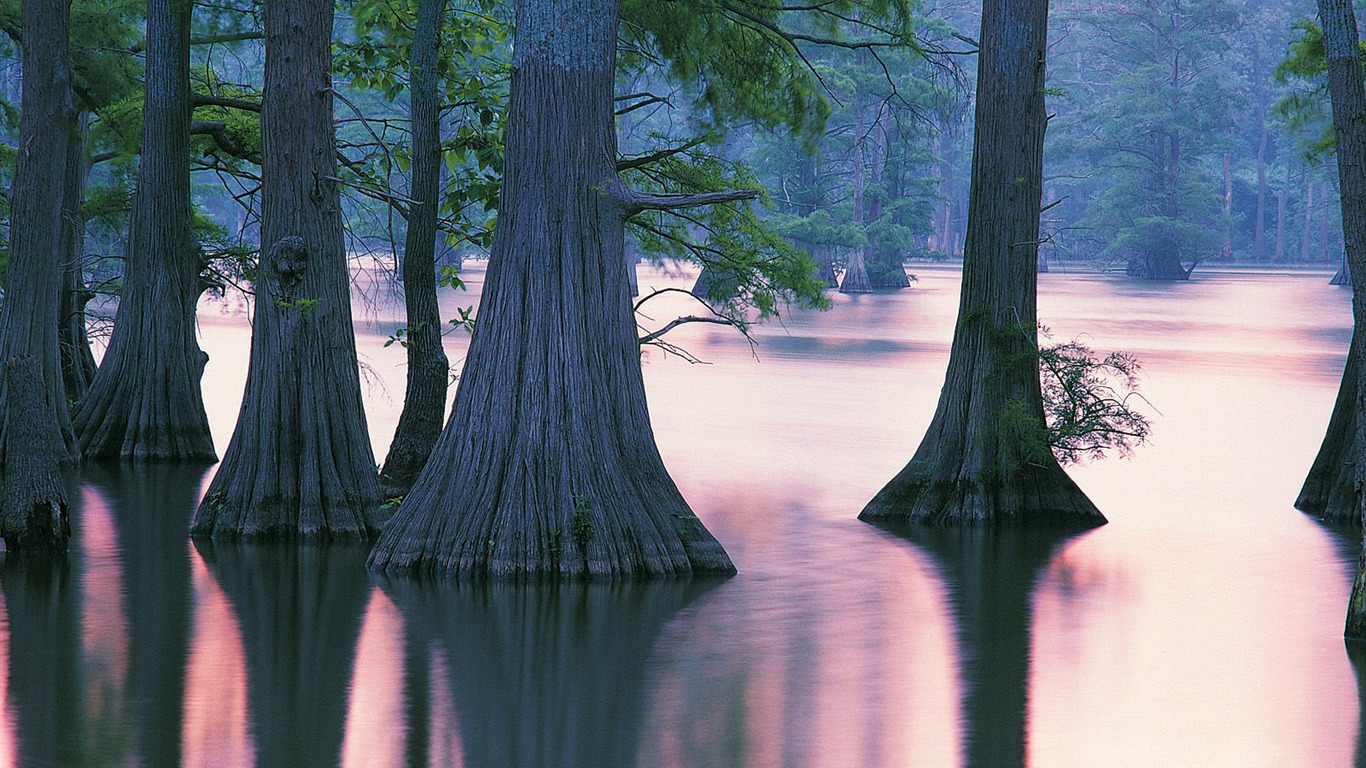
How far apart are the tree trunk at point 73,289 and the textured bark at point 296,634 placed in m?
7.15

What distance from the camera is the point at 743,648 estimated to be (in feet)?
28.6

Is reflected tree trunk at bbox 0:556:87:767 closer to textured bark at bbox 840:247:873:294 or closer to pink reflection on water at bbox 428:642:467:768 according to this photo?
pink reflection on water at bbox 428:642:467:768

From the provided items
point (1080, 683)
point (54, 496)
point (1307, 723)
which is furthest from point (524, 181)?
point (1307, 723)

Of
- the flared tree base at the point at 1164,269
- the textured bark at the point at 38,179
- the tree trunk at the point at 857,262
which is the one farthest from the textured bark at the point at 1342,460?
the flared tree base at the point at 1164,269

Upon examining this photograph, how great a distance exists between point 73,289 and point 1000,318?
33.4ft

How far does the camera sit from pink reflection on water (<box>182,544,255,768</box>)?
6.62m

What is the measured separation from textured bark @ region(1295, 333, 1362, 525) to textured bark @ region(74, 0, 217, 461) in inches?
389

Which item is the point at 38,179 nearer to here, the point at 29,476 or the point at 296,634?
the point at 29,476

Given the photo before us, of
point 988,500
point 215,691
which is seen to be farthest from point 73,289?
point 215,691

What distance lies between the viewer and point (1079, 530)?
12797 millimetres

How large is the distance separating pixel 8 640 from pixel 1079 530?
25.5 feet

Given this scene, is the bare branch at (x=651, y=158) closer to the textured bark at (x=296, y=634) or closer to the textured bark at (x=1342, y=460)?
the textured bark at (x=296, y=634)

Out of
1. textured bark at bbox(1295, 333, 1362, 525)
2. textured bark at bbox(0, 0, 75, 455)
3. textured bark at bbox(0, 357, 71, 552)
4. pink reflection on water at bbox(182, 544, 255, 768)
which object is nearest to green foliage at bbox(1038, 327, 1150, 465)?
textured bark at bbox(1295, 333, 1362, 525)

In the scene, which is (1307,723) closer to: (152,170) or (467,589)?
(467,589)
